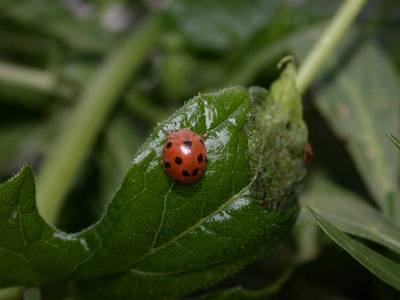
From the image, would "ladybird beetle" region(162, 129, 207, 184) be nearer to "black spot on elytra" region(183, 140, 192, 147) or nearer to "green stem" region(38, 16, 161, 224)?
"black spot on elytra" region(183, 140, 192, 147)

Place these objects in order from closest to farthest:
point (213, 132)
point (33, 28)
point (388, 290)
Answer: point (213, 132)
point (388, 290)
point (33, 28)

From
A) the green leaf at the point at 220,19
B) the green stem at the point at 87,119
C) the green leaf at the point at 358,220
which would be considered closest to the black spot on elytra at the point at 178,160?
the green leaf at the point at 358,220

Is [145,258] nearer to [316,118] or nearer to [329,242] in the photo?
[329,242]

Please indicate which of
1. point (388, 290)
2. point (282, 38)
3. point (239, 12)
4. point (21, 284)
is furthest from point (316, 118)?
point (21, 284)

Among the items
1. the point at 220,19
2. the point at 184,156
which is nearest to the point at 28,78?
the point at 220,19

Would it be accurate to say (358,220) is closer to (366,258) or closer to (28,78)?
(366,258)
